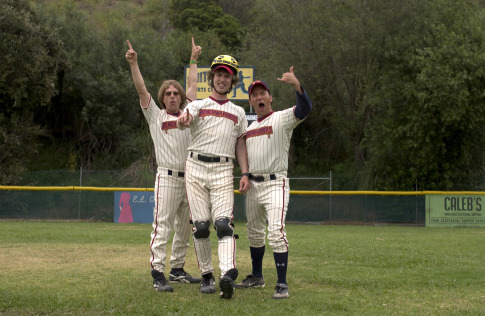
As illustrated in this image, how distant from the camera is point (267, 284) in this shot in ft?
20.9

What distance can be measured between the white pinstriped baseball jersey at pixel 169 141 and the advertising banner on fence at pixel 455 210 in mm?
15052

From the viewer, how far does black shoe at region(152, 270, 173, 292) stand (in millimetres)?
5797

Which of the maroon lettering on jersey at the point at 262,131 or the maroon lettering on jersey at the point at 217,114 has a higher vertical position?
the maroon lettering on jersey at the point at 217,114

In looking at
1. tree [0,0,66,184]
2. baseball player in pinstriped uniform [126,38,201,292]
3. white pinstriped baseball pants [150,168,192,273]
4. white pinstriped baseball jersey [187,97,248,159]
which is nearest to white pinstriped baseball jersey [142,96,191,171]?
baseball player in pinstriped uniform [126,38,201,292]

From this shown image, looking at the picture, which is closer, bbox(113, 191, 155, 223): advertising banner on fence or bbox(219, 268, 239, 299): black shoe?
bbox(219, 268, 239, 299): black shoe

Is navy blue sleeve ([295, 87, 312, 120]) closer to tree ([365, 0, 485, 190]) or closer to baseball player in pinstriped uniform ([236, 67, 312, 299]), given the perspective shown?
baseball player in pinstriped uniform ([236, 67, 312, 299])

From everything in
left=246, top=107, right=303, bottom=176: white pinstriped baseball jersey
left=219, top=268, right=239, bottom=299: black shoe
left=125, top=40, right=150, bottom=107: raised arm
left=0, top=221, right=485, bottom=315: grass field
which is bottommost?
left=0, top=221, right=485, bottom=315: grass field

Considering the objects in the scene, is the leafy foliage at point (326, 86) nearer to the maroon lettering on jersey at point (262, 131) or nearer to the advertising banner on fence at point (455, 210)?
the advertising banner on fence at point (455, 210)

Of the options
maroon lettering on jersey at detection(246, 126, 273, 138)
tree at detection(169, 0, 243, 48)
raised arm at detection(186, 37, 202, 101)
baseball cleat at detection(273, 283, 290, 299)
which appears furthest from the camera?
tree at detection(169, 0, 243, 48)

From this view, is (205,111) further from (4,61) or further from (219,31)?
(219,31)

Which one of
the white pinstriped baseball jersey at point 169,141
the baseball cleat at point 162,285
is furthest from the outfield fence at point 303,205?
the baseball cleat at point 162,285

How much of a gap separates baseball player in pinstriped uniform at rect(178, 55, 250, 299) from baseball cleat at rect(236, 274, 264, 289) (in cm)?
41

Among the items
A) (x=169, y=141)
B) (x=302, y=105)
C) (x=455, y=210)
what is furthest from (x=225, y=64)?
(x=455, y=210)

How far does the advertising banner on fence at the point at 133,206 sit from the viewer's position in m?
19.4
